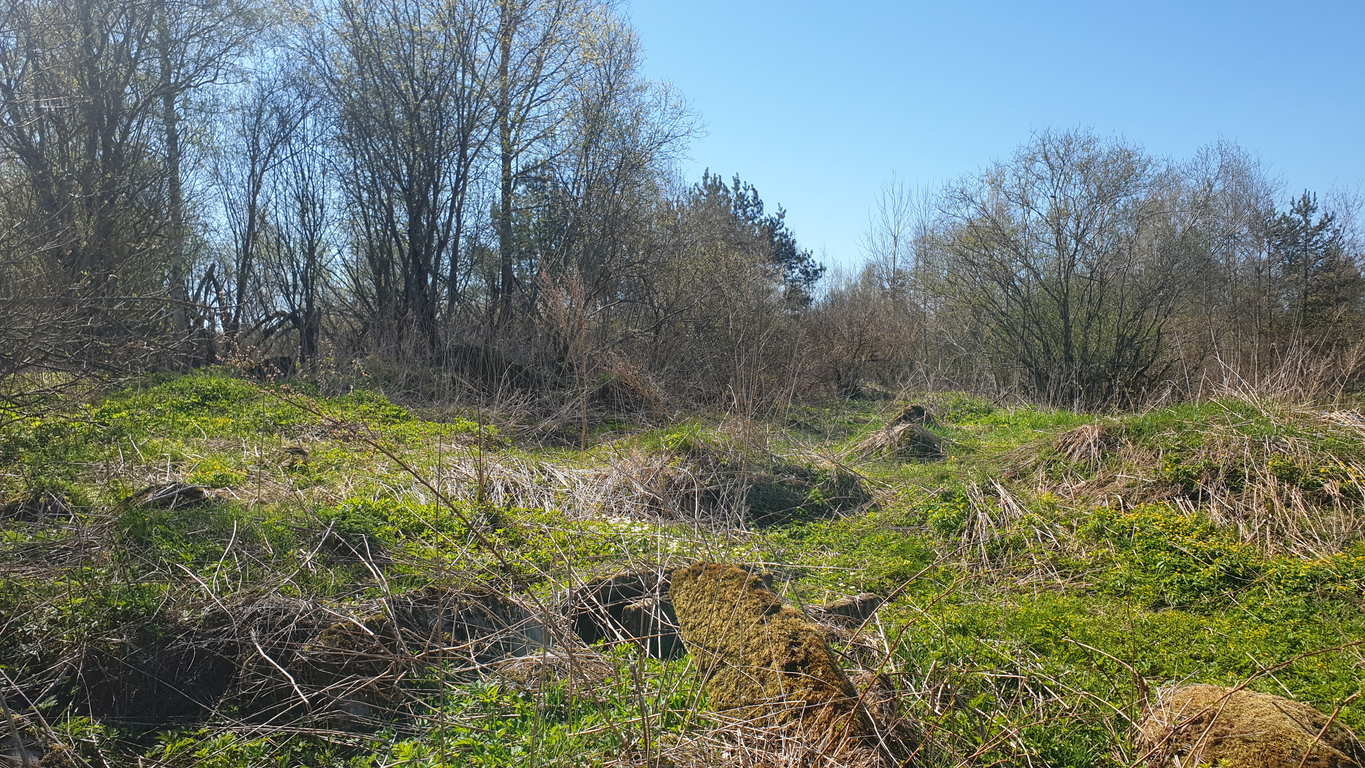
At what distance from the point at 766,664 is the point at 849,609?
64.6 inches

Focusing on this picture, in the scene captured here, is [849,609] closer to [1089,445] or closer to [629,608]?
[629,608]

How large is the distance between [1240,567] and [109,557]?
19.5 feet

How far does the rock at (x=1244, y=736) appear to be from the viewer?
8.24 feet

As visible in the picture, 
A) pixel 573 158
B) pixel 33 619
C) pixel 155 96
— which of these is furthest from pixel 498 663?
pixel 573 158

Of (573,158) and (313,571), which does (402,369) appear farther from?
(313,571)

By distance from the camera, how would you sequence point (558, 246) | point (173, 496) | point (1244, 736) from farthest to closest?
1. point (558, 246)
2. point (173, 496)
3. point (1244, 736)

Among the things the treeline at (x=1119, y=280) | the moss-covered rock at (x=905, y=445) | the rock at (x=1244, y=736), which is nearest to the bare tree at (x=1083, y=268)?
the treeline at (x=1119, y=280)

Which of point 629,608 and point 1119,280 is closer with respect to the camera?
point 629,608

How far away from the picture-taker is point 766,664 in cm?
303

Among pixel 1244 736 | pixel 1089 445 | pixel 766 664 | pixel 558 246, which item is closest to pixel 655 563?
pixel 766 664

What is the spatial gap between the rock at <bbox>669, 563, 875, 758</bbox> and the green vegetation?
171 millimetres

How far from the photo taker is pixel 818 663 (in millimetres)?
2934

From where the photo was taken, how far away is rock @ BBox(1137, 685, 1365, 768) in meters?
2.51

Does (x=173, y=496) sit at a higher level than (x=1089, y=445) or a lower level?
lower
